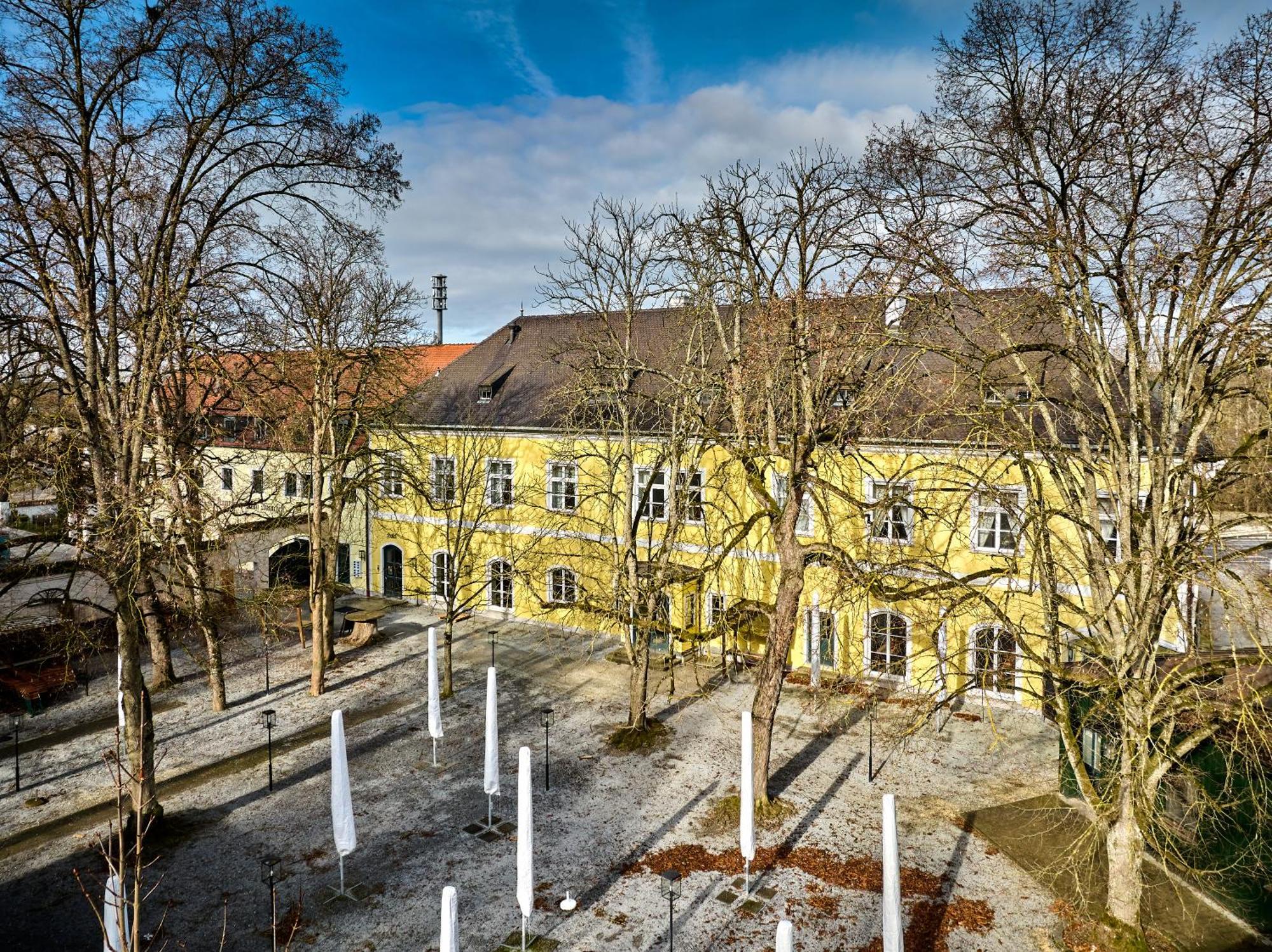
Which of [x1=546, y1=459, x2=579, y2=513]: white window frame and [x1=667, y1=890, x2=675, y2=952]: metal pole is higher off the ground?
[x1=546, y1=459, x2=579, y2=513]: white window frame

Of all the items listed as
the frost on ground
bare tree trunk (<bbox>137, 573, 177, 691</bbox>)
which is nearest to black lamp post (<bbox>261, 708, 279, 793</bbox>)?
the frost on ground

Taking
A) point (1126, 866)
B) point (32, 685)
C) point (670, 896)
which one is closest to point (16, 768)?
point (32, 685)

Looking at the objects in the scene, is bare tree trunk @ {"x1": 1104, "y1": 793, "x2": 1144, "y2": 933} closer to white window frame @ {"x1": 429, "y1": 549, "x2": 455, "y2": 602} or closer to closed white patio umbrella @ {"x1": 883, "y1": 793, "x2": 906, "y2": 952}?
closed white patio umbrella @ {"x1": 883, "y1": 793, "x2": 906, "y2": 952}

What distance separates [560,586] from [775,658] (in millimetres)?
13445

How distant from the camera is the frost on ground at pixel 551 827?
1062 centimetres

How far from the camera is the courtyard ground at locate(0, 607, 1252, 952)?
10617 millimetres

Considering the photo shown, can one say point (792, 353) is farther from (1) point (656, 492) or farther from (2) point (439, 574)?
(2) point (439, 574)

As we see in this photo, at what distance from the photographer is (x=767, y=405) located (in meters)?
12.7

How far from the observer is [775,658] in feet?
42.6

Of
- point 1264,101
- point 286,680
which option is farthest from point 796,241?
point 286,680

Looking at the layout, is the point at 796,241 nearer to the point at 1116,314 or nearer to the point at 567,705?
the point at 1116,314

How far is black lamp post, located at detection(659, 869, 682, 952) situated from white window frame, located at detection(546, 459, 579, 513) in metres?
13.8

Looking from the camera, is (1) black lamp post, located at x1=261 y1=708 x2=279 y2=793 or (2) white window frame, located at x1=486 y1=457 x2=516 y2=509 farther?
(2) white window frame, located at x1=486 y1=457 x2=516 y2=509

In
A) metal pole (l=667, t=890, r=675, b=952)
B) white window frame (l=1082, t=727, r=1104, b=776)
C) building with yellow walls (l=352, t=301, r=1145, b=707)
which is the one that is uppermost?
building with yellow walls (l=352, t=301, r=1145, b=707)
